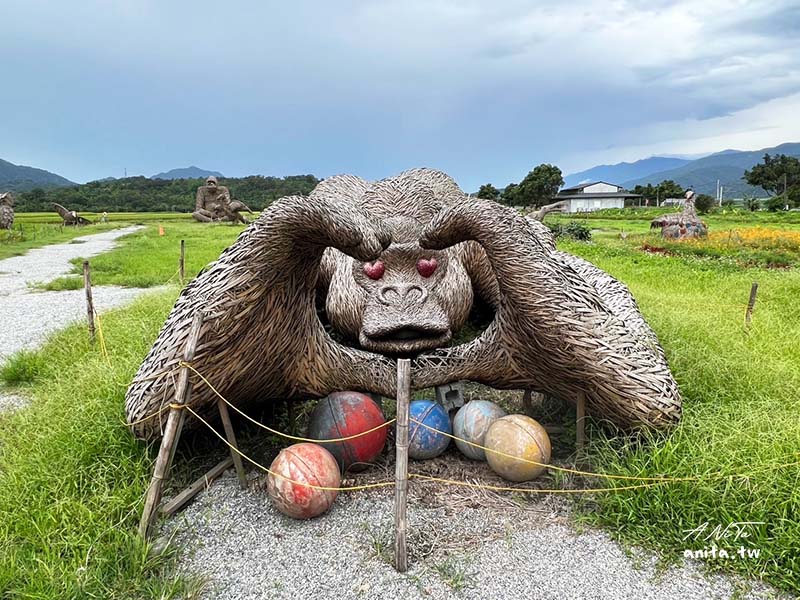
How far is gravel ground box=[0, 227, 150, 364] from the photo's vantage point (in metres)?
7.89

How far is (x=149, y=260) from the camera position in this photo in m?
15.4

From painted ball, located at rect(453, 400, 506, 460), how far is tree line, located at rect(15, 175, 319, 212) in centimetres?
3584

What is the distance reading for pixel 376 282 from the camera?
477 centimetres

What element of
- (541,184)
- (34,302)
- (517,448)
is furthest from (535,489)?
(541,184)

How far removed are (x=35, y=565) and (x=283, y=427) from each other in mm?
2001

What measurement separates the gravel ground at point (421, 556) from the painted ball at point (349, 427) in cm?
32

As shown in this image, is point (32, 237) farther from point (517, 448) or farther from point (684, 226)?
point (517, 448)

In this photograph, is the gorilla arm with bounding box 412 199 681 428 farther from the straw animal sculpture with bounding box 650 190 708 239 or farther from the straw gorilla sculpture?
the straw animal sculpture with bounding box 650 190 708 239

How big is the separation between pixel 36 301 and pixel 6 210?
16.2m

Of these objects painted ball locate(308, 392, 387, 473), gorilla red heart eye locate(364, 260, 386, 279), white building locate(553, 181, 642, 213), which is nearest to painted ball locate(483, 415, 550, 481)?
painted ball locate(308, 392, 387, 473)

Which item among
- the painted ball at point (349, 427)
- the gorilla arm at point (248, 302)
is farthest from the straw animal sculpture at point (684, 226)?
the gorilla arm at point (248, 302)

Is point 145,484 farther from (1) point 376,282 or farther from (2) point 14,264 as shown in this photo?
(2) point 14,264
